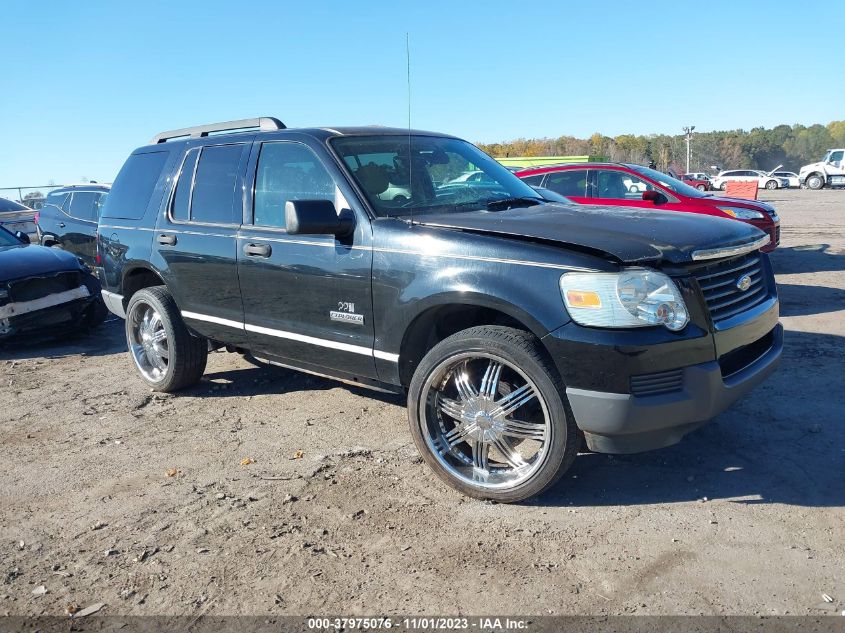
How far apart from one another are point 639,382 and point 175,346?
3.65 m

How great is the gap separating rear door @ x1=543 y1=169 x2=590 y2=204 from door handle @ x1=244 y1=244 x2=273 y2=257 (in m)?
6.35

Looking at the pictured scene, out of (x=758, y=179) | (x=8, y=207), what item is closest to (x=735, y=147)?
(x=758, y=179)

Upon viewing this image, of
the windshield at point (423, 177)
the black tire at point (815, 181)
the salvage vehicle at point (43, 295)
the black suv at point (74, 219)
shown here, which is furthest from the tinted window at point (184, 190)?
the black tire at point (815, 181)

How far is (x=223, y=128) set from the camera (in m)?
5.36

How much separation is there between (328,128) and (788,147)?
110 metres

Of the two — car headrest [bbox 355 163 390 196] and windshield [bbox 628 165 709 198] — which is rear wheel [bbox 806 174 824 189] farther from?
car headrest [bbox 355 163 390 196]

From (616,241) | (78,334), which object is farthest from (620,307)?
(78,334)

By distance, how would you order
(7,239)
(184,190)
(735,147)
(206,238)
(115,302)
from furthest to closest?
(735,147), (7,239), (115,302), (184,190), (206,238)

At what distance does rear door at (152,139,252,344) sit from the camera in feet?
15.8

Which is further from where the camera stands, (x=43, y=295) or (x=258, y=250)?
(x=43, y=295)

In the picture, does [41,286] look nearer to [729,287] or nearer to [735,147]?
[729,287]

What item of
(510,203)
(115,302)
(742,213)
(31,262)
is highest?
(510,203)

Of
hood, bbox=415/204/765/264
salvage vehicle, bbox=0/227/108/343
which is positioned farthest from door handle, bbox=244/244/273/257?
salvage vehicle, bbox=0/227/108/343

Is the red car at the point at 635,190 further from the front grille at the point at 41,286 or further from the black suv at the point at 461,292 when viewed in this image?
the front grille at the point at 41,286
